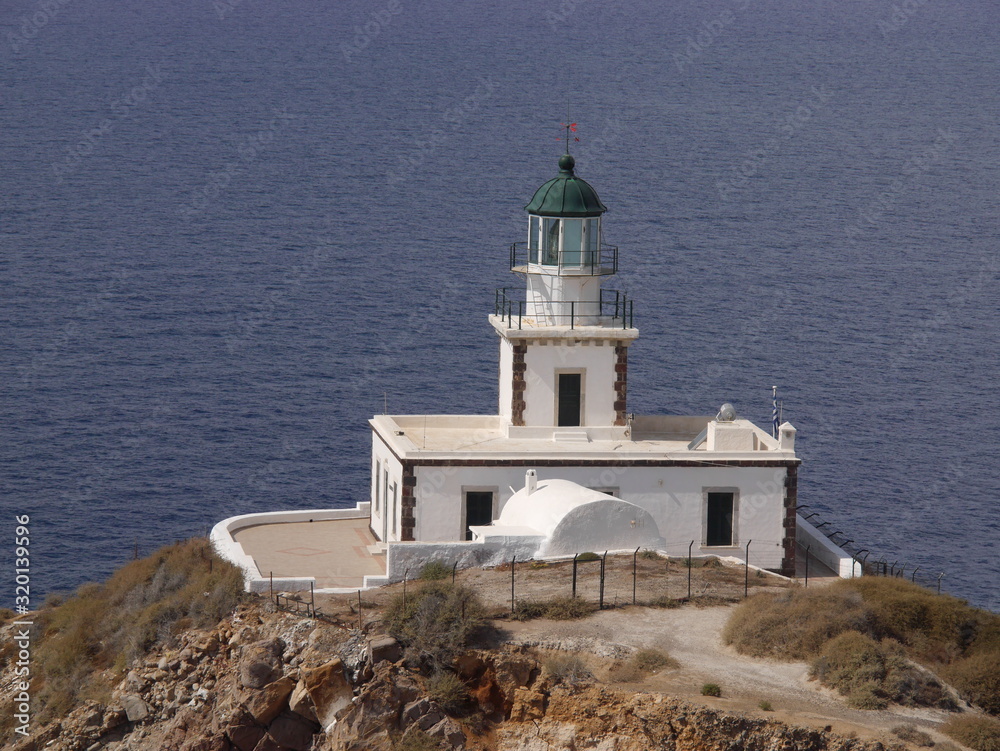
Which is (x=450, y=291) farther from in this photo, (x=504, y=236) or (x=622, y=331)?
(x=622, y=331)

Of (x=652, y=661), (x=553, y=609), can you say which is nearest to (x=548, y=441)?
(x=553, y=609)

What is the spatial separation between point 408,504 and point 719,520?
931 cm

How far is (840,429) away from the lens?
89625 mm

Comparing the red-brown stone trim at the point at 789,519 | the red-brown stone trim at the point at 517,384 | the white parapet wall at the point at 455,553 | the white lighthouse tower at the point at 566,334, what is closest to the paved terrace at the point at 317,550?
the white parapet wall at the point at 455,553

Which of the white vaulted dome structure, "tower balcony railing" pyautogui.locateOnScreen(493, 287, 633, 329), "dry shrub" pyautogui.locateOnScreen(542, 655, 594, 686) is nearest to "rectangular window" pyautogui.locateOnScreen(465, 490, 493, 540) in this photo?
the white vaulted dome structure

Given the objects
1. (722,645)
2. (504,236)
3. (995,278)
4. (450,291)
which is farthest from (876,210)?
(722,645)

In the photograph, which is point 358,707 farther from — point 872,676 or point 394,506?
point 394,506

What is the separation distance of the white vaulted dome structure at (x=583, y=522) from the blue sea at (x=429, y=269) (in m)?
28.3

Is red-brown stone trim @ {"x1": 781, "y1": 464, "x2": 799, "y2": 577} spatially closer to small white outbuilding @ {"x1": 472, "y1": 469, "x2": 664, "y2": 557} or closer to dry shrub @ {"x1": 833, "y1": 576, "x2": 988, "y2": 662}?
small white outbuilding @ {"x1": 472, "y1": 469, "x2": 664, "y2": 557}

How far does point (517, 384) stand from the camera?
49.7 metres

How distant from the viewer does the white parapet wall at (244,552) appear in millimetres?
41750

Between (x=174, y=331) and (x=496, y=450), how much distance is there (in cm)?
6078

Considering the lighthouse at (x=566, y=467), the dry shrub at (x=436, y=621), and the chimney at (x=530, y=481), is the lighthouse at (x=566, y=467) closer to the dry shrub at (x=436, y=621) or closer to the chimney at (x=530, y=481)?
the chimney at (x=530, y=481)

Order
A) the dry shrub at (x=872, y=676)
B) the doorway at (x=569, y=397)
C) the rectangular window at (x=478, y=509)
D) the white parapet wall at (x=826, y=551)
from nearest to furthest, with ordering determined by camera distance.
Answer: the dry shrub at (x=872, y=676) < the rectangular window at (x=478, y=509) < the white parapet wall at (x=826, y=551) < the doorway at (x=569, y=397)
